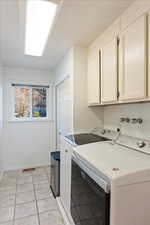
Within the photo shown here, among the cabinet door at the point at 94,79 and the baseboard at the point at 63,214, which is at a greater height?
the cabinet door at the point at 94,79

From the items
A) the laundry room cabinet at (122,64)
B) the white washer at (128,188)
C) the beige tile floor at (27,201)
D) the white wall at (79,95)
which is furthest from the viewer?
the white wall at (79,95)

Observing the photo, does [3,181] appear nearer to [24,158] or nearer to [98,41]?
[24,158]

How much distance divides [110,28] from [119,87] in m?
0.75

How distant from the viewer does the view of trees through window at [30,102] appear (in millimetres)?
3434

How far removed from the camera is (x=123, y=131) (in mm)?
1835

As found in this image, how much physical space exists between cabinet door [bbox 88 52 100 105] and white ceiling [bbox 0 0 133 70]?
11.7 inches

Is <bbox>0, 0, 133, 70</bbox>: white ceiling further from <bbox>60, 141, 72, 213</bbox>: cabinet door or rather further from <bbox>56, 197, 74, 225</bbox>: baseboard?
<bbox>56, 197, 74, 225</bbox>: baseboard

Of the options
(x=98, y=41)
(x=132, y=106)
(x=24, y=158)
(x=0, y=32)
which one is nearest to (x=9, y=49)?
(x=0, y=32)

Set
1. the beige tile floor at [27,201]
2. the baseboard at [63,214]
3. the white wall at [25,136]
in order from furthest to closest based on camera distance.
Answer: the white wall at [25,136] < the beige tile floor at [27,201] < the baseboard at [63,214]

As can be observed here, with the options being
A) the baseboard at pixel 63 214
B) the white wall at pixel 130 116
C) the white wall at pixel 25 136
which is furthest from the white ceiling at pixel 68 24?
the baseboard at pixel 63 214

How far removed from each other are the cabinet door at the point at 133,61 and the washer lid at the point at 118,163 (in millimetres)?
505

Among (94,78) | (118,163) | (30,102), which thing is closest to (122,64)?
(94,78)

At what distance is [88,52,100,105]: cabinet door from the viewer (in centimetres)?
190

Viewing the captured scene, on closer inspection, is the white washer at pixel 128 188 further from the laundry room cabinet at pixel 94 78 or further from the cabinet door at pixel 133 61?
the laundry room cabinet at pixel 94 78
